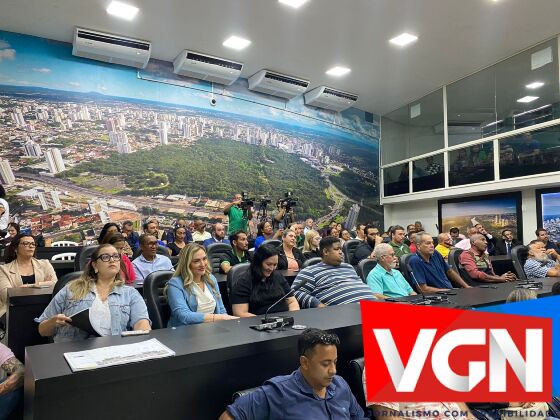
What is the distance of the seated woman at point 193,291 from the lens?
2.35m

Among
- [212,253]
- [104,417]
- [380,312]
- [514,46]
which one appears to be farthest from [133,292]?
[514,46]

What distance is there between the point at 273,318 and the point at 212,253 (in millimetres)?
2414

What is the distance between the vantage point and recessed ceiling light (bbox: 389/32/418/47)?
265 inches

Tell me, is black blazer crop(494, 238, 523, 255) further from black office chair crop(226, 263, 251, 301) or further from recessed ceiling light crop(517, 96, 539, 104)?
black office chair crop(226, 263, 251, 301)

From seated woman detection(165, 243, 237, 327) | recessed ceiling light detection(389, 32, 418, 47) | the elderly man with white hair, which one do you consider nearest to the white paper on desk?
seated woman detection(165, 243, 237, 327)

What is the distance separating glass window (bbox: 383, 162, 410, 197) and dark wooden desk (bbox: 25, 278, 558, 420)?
875 cm

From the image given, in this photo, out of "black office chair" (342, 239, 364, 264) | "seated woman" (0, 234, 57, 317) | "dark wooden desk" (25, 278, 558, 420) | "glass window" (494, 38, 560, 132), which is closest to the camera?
"dark wooden desk" (25, 278, 558, 420)

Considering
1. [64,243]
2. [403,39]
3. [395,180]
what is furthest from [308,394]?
[395,180]

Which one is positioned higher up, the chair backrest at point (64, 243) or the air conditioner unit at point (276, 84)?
the air conditioner unit at point (276, 84)

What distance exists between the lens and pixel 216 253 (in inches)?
167

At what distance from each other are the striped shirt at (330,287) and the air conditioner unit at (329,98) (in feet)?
21.6

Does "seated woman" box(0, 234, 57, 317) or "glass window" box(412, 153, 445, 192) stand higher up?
"glass window" box(412, 153, 445, 192)

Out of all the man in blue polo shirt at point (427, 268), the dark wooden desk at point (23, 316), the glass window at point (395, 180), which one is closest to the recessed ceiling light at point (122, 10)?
the dark wooden desk at point (23, 316)

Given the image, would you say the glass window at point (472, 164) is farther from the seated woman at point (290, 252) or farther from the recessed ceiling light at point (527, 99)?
the seated woman at point (290, 252)
